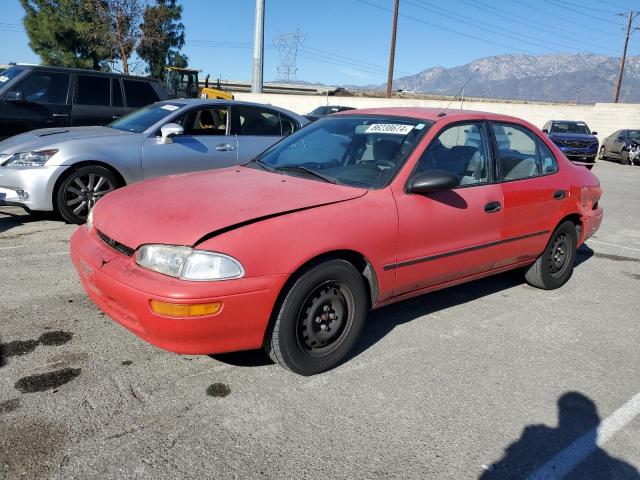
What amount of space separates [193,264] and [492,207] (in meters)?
2.35

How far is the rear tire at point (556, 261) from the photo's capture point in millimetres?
4914

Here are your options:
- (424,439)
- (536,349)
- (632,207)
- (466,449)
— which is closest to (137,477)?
(424,439)

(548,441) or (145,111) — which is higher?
(145,111)

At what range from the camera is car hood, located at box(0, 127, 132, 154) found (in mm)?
6156

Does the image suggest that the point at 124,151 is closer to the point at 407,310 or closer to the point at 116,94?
the point at 116,94

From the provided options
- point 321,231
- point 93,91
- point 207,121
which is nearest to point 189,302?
point 321,231

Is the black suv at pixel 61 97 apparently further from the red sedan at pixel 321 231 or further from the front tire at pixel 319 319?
the front tire at pixel 319 319

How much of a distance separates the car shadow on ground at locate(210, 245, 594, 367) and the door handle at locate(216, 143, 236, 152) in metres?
3.50

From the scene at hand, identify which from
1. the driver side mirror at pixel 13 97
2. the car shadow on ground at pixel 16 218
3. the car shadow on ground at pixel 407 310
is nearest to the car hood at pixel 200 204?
the car shadow on ground at pixel 407 310

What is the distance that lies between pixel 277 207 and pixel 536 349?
210 cm

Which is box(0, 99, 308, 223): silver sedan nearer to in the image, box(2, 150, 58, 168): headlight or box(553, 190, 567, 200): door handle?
box(2, 150, 58, 168): headlight

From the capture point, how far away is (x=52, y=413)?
A: 8.74ft

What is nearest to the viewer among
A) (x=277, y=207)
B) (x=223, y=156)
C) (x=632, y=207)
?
(x=277, y=207)

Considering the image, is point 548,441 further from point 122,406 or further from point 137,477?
point 122,406
